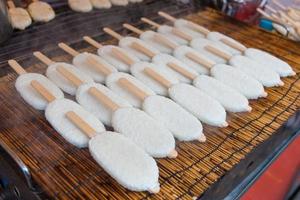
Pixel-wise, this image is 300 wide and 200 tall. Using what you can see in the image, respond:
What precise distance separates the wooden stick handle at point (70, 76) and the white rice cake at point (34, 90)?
76mm

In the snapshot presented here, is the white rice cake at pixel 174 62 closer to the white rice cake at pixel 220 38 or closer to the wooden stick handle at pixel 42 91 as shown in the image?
the white rice cake at pixel 220 38

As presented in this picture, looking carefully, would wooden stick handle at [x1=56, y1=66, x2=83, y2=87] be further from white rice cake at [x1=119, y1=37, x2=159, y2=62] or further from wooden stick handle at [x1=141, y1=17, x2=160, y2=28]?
wooden stick handle at [x1=141, y1=17, x2=160, y2=28]

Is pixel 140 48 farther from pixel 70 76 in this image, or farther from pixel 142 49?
pixel 70 76

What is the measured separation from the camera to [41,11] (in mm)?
2219

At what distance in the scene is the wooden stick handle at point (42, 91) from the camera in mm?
1422

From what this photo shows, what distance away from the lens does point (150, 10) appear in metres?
2.58

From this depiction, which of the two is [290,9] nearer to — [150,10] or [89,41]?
[150,10]

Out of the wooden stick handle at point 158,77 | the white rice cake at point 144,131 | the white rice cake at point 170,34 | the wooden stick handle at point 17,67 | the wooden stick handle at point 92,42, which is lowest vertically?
the wooden stick handle at point 17,67

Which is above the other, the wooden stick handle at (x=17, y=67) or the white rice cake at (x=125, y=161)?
the white rice cake at (x=125, y=161)

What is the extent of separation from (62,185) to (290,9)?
2.65 m

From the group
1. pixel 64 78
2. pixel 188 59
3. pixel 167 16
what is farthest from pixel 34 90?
pixel 167 16

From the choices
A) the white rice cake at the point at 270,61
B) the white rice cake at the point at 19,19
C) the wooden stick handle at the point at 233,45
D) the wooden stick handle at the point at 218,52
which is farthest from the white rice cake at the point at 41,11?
the white rice cake at the point at 270,61

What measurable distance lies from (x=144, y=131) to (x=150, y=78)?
439mm

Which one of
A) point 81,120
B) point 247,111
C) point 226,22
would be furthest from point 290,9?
point 81,120
